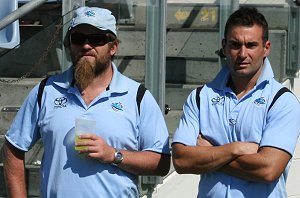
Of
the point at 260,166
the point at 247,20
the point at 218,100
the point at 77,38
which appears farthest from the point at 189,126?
the point at 77,38

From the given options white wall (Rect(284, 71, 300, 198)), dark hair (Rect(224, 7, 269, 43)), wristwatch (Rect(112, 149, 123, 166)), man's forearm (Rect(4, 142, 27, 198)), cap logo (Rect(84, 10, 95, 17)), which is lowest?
white wall (Rect(284, 71, 300, 198))

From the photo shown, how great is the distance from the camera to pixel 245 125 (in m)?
4.30

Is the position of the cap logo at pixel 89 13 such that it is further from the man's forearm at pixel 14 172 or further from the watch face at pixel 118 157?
the man's forearm at pixel 14 172

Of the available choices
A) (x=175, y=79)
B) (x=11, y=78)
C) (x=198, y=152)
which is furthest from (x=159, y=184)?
(x=198, y=152)

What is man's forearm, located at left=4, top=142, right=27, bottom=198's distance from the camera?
14.5ft

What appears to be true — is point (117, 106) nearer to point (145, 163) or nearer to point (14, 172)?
point (145, 163)

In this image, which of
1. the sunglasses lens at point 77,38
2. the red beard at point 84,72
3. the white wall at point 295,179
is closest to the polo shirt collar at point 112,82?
the red beard at point 84,72

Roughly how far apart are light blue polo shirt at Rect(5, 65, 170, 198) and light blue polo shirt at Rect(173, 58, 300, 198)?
23 centimetres

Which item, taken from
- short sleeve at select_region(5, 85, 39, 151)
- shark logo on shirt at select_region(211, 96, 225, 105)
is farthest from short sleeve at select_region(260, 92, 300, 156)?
short sleeve at select_region(5, 85, 39, 151)

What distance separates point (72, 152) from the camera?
167 inches

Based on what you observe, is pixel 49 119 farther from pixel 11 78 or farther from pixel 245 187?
pixel 11 78

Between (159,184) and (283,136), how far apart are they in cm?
258

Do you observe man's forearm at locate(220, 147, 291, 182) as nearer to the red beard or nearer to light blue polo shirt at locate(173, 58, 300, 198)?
light blue polo shirt at locate(173, 58, 300, 198)

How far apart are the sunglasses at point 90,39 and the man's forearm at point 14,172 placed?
659 mm
